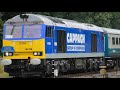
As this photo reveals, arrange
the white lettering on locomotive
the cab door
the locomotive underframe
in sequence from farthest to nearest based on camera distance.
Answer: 1. the white lettering on locomotive
2. the cab door
3. the locomotive underframe

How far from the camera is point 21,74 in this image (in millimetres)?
19828

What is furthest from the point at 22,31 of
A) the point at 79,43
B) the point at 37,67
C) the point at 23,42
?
the point at 79,43

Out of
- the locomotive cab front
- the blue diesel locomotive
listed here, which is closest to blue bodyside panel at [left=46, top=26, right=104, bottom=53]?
the blue diesel locomotive

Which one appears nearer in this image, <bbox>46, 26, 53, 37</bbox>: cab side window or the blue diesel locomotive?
the blue diesel locomotive

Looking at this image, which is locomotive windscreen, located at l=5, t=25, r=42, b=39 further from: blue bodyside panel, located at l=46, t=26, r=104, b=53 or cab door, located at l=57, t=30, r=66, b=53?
cab door, located at l=57, t=30, r=66, b=53

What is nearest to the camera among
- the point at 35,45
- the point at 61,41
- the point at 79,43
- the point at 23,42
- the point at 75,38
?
the point at 35,45

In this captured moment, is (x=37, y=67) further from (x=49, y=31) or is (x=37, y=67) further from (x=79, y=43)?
(x=79, y=43)

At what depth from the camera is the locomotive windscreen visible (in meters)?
19.3

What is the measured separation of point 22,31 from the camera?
774 inches

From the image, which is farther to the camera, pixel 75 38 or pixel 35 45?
pixel 75 38

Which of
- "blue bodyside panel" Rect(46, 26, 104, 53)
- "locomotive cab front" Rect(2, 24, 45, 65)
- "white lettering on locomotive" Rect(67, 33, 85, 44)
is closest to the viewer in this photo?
"locomotive cab front" Rect(2, 24, 45, 65)

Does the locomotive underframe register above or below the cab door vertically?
below
